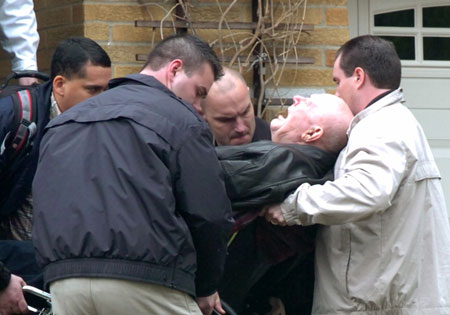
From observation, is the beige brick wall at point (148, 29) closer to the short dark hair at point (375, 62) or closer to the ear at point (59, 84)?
the ear at point (59, 84)

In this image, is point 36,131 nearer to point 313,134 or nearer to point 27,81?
point 27,81

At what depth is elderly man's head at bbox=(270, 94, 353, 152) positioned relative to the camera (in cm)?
455

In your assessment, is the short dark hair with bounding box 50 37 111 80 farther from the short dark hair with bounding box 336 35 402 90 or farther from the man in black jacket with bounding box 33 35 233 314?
the short dark hair with bounding box 336 35 402 90

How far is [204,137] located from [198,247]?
0.40 metres

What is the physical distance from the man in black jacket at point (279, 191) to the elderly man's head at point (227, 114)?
0.45m

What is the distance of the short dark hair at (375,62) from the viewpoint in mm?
4559

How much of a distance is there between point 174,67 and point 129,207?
72 cm

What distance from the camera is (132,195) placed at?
379cm

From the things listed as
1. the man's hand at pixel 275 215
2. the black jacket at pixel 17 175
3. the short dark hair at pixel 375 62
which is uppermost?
the short dark hair at pixel 375 62

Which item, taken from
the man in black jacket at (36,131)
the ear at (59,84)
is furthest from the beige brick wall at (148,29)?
the ear at (59,84)

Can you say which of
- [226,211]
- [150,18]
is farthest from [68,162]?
[150,18]

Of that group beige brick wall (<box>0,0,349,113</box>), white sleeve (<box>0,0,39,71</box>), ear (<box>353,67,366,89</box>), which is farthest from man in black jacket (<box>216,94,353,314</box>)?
beige brick wall (<box>0,0,349,113</box>)

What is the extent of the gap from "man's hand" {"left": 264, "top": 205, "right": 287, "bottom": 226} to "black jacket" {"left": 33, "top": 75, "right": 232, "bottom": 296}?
0.36 metres

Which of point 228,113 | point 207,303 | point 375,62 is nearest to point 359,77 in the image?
point 375,62
